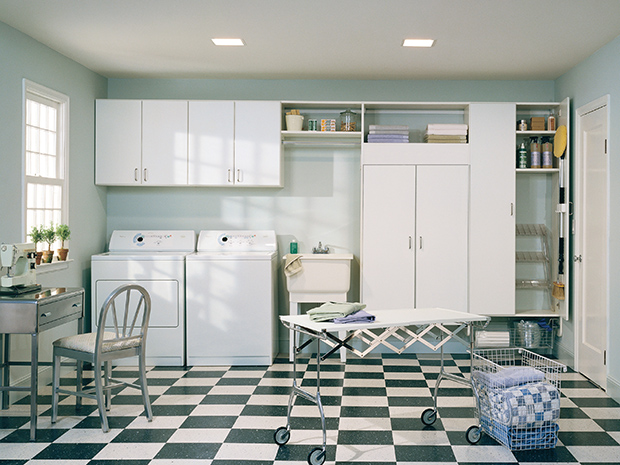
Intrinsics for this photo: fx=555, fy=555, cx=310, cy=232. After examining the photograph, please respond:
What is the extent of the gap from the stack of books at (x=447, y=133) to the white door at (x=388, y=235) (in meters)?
0.35

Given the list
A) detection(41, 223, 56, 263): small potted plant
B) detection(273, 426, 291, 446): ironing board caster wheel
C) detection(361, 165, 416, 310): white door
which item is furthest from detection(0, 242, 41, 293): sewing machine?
detection(361, 165, 416, 310): white door

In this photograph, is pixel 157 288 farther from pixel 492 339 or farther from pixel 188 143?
pixel 492 339

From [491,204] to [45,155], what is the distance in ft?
12.3

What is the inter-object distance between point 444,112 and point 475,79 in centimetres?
41

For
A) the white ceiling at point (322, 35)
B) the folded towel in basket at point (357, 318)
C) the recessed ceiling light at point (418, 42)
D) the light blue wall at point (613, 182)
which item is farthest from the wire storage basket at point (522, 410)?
the recessed ceiling light at point (418, 42)

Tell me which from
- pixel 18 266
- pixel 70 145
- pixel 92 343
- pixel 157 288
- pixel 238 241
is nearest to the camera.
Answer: pixel 92 343

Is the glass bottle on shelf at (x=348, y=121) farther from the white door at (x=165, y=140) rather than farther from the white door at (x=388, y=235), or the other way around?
the white door at (x=165, y=140)

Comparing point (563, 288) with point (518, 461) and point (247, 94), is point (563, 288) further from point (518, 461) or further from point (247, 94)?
point (247, 94)

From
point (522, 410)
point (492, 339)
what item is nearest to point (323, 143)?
point (492, 339)

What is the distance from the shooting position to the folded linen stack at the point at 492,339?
5035 mm

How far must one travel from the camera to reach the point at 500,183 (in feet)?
16.3

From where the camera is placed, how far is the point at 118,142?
5.01 m

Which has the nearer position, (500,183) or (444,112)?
Answer: (500,183)

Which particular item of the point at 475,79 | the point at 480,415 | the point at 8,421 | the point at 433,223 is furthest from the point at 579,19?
the point at 8,421
